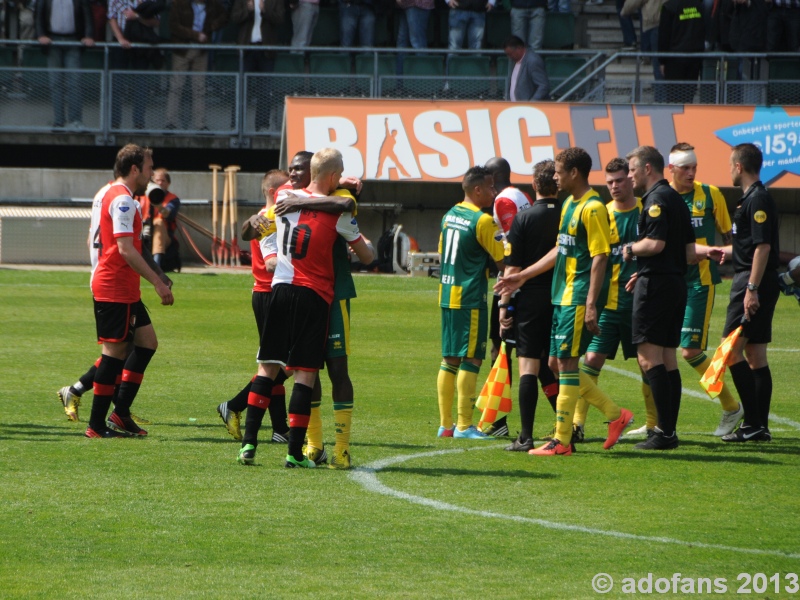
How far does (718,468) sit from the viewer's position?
300 inches

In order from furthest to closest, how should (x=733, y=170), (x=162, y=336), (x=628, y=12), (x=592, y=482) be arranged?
(x=628, y=12), (x=162, y=336), (x=733, y=170), (x=592, y=482)

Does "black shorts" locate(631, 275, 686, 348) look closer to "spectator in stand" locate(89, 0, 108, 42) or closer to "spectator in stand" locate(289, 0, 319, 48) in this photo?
"spectator in stand" locate(289, 0, 319, 48)

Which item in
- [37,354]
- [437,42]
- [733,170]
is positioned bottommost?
[37,354]

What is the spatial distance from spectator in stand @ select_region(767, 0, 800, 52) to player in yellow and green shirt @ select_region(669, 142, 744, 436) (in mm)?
16988

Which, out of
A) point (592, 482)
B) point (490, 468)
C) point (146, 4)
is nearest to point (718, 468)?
point (592, 482)

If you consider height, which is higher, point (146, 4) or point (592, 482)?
point (146, 4)

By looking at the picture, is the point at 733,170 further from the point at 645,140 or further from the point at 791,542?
the point at 645,140

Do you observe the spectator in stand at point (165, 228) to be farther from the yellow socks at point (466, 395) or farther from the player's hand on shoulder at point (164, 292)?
the yellow socks at point (466, 395)

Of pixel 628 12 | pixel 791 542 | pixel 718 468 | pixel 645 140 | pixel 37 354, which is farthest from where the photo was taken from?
pixel 628 12

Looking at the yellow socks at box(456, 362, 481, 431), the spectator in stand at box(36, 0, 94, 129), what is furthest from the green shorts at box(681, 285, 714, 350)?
the spectator in stand at box(36, 0, 94, 129)

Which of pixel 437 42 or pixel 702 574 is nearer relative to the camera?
pixel 702 574

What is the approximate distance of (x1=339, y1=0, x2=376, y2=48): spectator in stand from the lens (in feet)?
85.7

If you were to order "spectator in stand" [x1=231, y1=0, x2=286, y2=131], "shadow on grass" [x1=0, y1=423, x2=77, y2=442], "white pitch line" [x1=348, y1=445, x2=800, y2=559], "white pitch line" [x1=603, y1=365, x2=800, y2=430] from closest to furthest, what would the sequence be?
1. "white pitch line" [x1=348, y1=445, x2=800, y2=559]
2. "shadow on grass" [x1=0, y1=423, x2=77, y2=442]
3. "white pitch line" [x1=603, y1=365, x2=800, y2=430]
4. "spectator in stand" [x1=231, y1=0, x2=286, y2=131]

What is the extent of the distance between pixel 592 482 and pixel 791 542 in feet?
5.10
